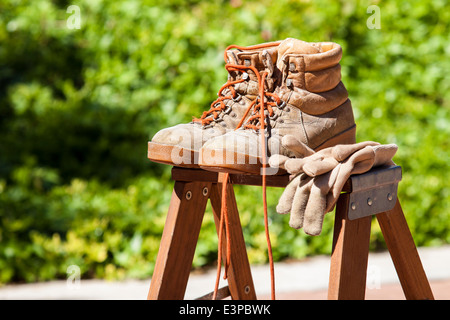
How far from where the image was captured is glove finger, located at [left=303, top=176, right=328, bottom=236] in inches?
64.5

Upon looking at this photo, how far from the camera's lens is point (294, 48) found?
6.21 ft

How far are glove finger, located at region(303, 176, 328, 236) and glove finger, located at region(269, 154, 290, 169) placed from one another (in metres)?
0.11

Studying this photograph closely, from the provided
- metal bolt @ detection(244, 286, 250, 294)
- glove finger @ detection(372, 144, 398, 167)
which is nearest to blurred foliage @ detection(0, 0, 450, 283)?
metal bolt @ detection(244, 286, 250, 294)

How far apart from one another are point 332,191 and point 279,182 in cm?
18

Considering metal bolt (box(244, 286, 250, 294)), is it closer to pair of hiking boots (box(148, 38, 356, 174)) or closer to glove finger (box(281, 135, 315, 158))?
pair of hiking boots (box(148, 38, 356, 174))

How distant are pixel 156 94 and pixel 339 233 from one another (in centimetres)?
310

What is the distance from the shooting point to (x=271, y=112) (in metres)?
1.88

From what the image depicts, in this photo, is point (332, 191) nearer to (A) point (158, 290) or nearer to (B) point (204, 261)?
(A) point (158, 290)

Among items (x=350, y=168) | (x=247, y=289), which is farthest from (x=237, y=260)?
(x=350, y=168)

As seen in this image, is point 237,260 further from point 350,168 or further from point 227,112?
point 350,168

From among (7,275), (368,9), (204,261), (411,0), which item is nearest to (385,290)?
(204,261)

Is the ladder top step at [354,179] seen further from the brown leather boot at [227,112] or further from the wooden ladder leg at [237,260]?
the wooden ladder leg at [237,260]

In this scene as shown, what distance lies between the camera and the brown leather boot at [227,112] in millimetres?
1896

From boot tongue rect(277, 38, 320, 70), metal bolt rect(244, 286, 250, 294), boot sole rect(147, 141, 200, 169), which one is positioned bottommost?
metal bolt rect(244, 286, 250, 294)
